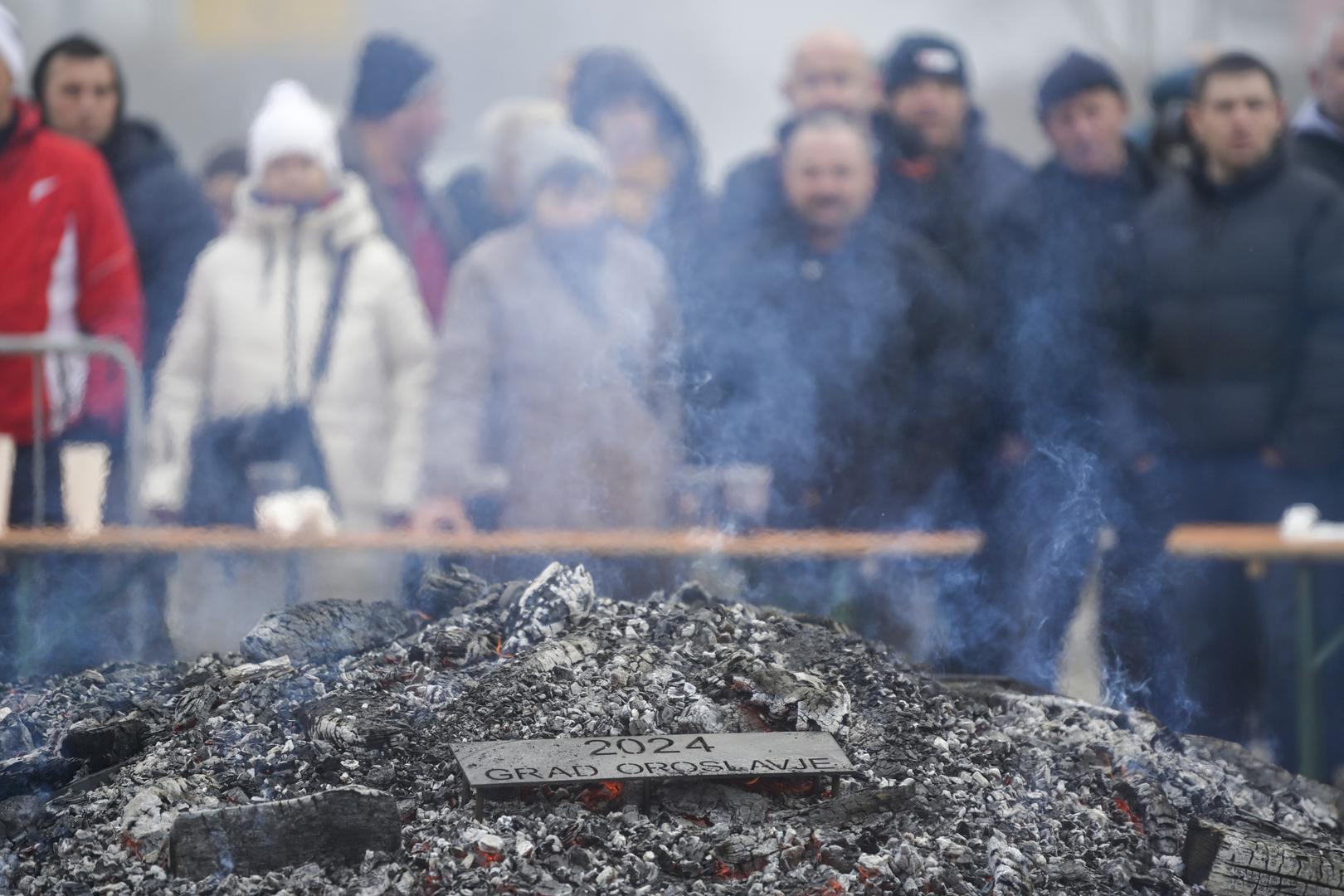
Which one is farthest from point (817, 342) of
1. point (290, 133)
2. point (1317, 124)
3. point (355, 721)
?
point (355, 721)

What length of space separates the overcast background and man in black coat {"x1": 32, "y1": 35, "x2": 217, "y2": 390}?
69.5 inches

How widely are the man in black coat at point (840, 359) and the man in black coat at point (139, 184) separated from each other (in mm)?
2532

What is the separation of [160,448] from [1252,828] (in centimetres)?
433

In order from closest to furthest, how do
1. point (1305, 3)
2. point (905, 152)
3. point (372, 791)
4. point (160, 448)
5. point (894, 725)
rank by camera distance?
point (372, 791) → point (894, 725) → point (160, 448) → point (905, 152) → point (1305, 3)

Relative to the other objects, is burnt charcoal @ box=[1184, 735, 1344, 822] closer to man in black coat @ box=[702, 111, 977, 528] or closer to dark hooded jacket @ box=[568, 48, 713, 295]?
man in black coat @ box=[702, 111, 977, 528]

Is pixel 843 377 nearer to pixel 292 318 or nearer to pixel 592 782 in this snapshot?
pixel 292 318

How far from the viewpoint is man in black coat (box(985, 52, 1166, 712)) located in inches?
205

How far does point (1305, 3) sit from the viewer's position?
331 inches

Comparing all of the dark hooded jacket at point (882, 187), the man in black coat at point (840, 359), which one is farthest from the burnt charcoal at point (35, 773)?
the dark hooded jacket at point (882, 187)

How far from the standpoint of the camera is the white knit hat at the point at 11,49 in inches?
236

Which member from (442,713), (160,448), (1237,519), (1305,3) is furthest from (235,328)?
(1305,3)

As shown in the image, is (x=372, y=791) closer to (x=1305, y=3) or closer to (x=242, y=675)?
(x=242, y=675)

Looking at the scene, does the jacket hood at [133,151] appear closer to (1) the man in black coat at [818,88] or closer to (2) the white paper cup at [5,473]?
(2) the white paper cup at [5,473]

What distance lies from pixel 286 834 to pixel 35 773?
2.72 feet
